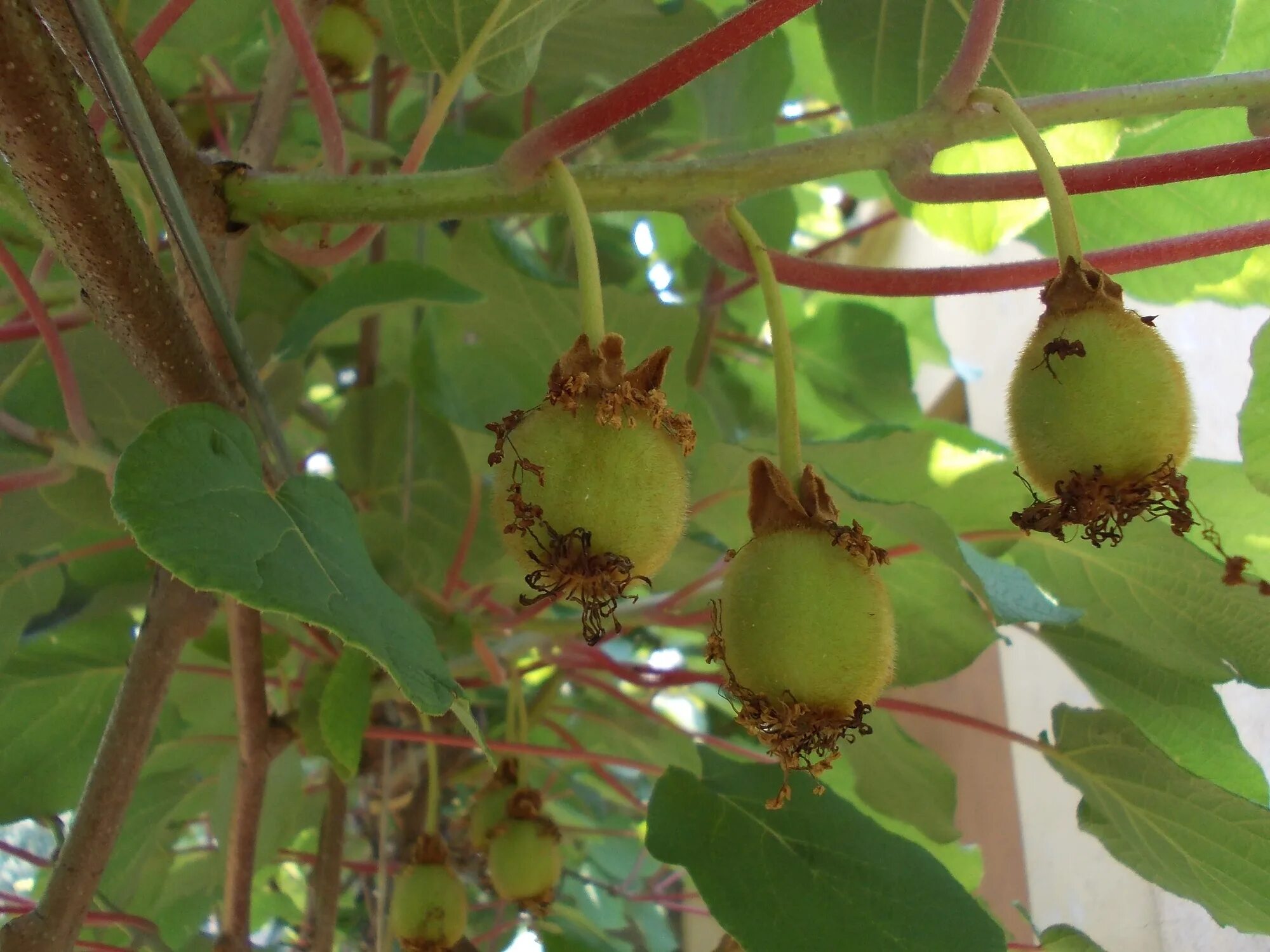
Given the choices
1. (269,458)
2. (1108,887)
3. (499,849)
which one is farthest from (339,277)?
(1108,887)

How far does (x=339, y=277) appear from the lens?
650 mm

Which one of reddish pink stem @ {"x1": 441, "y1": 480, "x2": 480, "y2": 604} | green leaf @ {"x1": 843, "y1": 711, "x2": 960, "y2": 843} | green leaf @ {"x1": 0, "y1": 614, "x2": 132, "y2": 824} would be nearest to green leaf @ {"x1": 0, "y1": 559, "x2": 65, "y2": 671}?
green leaf @ {"x1": 0, "y1": 614, "x2": 132, "y2": 824}

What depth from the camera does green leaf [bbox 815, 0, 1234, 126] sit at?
0.58 metres

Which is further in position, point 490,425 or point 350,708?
point 350,708

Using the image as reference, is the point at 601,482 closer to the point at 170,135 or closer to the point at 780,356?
the point at 780,356

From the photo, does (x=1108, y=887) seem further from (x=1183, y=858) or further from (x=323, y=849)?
(x=323, y=849)

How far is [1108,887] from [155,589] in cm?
98

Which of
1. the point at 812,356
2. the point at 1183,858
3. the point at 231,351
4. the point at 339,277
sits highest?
the point at 812,356

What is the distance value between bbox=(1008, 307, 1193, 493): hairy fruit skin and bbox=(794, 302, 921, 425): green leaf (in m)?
0.65

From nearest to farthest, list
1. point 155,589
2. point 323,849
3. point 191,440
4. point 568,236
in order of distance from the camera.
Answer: point 191,440, point 155,589, point 323,849, point 568,236

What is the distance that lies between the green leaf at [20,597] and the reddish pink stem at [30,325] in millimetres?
159

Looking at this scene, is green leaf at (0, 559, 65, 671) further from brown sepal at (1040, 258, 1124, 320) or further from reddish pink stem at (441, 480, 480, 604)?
brown sepal at (1040, 258, 1124, 320)

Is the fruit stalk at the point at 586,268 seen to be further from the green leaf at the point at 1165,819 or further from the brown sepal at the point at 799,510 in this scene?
the green leaf at the point at 1165,819

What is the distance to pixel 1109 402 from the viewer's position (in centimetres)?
40
